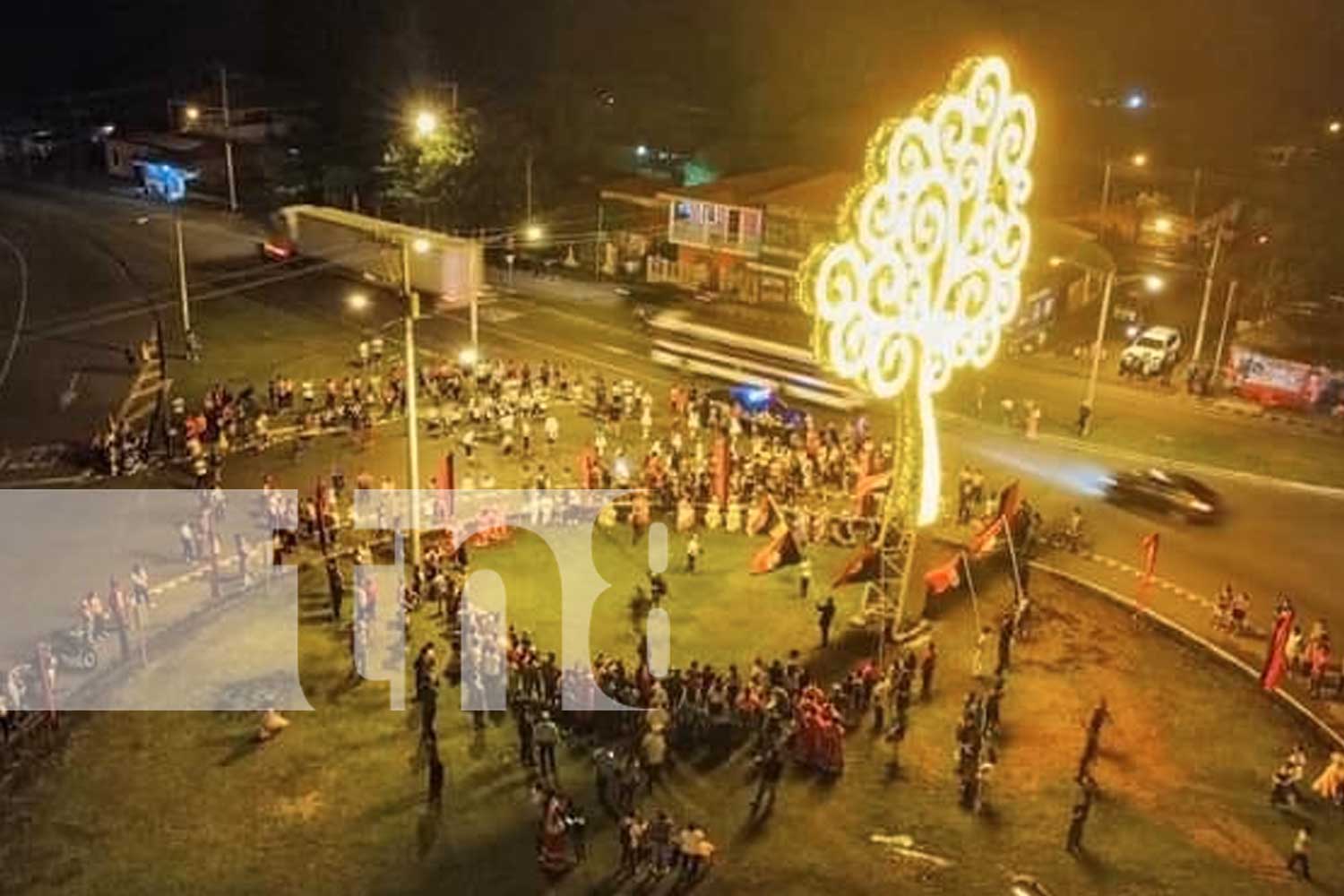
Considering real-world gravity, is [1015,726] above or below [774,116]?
below

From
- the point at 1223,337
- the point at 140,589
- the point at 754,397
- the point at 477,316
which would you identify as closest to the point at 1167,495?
the point at 754,397

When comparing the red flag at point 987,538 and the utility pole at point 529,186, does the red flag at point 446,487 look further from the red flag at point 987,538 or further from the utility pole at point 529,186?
the utility pole at point 529,186

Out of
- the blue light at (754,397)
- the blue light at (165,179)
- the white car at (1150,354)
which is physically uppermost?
the blue light at (165,179)

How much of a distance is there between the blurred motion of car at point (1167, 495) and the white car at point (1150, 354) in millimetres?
13714

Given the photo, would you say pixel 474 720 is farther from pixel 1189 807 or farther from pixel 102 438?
pixel 102 438

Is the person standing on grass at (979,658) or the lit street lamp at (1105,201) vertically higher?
the lit street lamp at (1105,201)

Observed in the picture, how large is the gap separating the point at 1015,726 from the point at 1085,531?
1158 centimetres

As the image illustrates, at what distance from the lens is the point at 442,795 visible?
79.0 ft

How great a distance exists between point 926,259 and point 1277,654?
1158cm

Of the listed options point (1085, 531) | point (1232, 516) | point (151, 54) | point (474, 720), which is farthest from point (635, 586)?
point (151, 54)

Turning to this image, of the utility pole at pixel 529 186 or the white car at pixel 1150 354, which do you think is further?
the utility pole at pixel 529 186

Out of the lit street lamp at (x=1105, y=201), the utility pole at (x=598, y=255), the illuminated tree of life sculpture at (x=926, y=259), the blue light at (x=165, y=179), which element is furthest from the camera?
the blue light at (x=165, y=179)

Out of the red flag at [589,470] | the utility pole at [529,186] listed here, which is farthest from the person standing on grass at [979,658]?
the utility pole at [529,186]

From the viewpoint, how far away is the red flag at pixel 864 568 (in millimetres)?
30609
